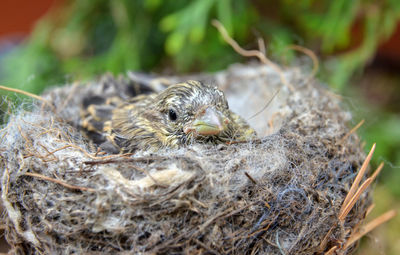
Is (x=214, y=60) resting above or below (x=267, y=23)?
below

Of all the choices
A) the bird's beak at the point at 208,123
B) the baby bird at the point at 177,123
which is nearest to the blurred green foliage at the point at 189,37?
the baby bird at the point at 177,123

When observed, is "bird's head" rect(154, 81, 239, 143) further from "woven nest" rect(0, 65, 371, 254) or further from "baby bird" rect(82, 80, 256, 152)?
"woven nest" rect(0, 65, 371, 254)

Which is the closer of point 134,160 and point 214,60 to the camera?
point 134,160

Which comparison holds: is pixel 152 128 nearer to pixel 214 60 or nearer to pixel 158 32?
pixel 214 60

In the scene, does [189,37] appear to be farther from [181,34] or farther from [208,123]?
[208,123]

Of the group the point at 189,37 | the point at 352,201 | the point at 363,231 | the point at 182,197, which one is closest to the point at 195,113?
the point at 182,197

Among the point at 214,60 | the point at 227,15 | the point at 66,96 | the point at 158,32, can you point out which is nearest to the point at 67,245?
the point at 66,96

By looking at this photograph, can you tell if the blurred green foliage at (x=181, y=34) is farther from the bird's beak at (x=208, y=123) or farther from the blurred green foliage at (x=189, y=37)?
the bird's beak at (x=208, y=123)
